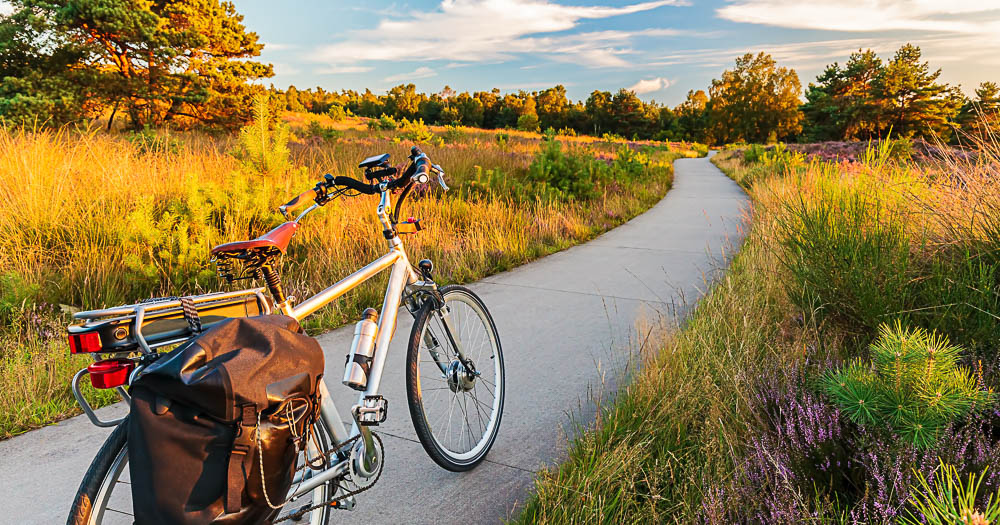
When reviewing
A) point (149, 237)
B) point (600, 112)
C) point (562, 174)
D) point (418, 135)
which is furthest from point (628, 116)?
point (149, 237)

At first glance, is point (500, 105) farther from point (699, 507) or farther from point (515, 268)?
point (699, 507)

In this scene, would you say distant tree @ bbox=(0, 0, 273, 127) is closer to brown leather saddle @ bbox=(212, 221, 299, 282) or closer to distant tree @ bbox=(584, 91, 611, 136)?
brown leather saddle @ bbox=(212, 221, 299, 282)

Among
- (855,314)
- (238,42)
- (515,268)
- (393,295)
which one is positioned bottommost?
(515,268)

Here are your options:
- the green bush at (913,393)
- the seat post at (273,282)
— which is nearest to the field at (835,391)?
the green bush at (913,393)

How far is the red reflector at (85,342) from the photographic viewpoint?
4.88ft

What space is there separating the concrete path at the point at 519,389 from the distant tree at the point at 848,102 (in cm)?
4247

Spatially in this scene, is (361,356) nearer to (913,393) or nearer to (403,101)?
(913,393)

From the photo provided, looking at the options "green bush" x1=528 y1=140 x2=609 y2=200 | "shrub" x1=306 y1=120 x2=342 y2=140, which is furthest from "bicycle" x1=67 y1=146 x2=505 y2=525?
"shrub" x1=306 y1=120 x2=342 y2=140

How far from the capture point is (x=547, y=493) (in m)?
2.37

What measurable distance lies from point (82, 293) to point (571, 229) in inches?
252

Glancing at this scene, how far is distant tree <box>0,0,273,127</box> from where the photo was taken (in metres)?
18.1

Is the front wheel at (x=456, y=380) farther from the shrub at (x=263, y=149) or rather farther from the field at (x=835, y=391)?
the shrub at (x=263, y=149)

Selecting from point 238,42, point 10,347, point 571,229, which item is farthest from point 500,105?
point 10,347

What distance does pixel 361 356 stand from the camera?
219cm
